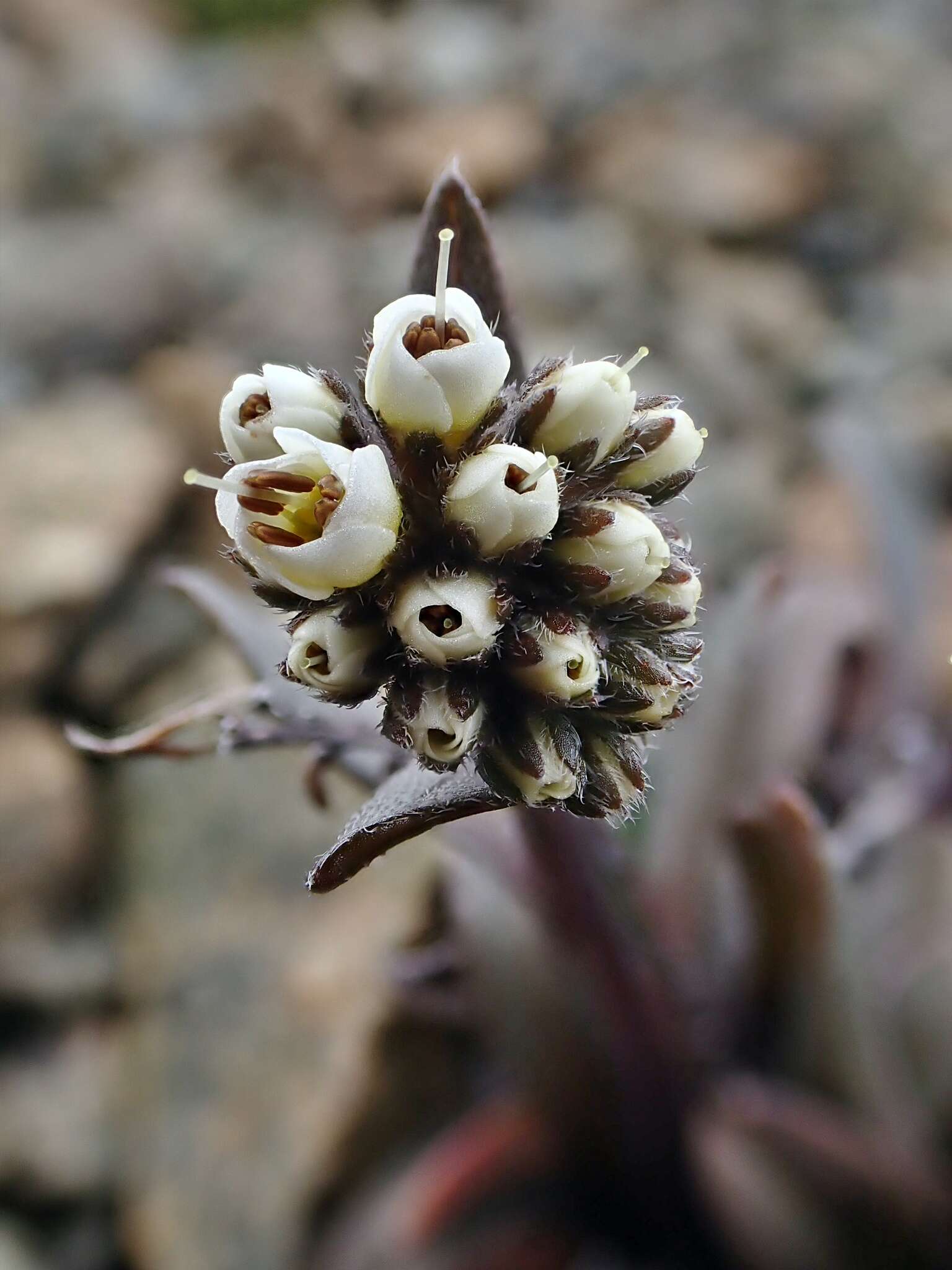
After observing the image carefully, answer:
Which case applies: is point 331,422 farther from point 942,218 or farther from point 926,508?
point 942,218

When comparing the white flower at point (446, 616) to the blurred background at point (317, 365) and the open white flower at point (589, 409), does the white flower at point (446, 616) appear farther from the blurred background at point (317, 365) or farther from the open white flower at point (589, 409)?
the blurred background at point (317, 365)

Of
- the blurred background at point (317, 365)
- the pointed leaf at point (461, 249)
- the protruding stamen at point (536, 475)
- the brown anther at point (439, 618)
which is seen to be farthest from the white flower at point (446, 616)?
the blurred background at point (317, 365)

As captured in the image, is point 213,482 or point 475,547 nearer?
point 213,482

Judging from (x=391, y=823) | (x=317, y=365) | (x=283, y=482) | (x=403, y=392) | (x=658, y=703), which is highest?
(x=403, y=392)

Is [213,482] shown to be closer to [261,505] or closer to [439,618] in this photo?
[261,505]

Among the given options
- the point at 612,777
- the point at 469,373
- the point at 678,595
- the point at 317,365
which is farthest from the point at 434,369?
the point at 317,365

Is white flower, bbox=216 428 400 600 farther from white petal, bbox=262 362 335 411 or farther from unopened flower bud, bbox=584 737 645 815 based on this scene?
unopened flower bud, bbox=584 737 645 815

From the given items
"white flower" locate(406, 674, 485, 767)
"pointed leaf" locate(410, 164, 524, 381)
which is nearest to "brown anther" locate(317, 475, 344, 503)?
"white flower" locate(406, 674, 485, 767)
